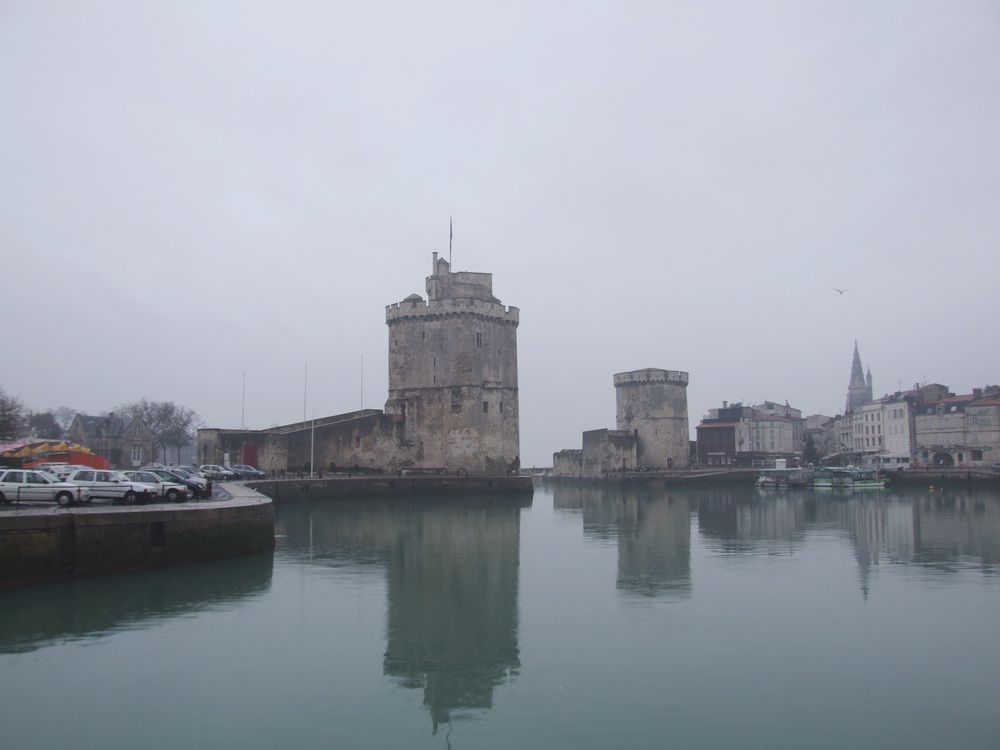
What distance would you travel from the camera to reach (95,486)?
2012cm

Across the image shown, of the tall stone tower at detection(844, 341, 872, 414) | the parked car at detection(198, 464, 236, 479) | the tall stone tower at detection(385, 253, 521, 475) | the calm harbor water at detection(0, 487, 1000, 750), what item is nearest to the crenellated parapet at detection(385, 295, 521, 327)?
the tall stone tower at detection(385, 253, 521, 475)

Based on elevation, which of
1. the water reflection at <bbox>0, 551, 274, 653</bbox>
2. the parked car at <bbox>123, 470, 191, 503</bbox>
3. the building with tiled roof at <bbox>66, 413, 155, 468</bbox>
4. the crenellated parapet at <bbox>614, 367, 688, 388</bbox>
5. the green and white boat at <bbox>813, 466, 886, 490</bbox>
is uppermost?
the crenellated parapet at <bbox>614, 367, 688, 388</bbox>

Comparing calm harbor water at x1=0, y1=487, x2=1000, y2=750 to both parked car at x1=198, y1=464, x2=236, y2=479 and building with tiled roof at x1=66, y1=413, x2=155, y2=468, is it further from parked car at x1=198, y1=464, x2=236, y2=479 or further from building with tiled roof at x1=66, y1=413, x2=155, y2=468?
building with tiled roof at x1=66, y1=413, x2=155, y2=468

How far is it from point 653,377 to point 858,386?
10101 centimetres

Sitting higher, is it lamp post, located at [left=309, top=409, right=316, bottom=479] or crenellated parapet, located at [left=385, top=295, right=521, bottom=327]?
crenellated parapet, located at [left=385, top=295, right=521, bottom=327]

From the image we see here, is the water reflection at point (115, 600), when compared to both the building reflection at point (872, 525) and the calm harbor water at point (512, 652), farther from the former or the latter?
the building reflection at point (872, 525)

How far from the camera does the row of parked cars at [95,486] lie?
1867 cm

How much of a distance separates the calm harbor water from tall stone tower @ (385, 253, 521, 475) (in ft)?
82.6

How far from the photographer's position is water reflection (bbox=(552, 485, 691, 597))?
18.8 metres

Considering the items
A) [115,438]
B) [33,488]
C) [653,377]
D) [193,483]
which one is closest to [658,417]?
[653,377]

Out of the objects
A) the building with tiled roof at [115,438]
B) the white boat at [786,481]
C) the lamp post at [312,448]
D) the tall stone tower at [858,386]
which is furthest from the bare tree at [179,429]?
the tall stone tower at [858,386]

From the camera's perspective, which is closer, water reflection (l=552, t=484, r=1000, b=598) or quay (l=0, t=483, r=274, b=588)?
quay (l=0, t=483, r=274, b=588)

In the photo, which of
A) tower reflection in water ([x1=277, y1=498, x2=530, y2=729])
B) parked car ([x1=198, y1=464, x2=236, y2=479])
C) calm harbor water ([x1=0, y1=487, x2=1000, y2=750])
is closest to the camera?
calm harbor water ([x1=0, y1=487, x2=1000, y2=750])

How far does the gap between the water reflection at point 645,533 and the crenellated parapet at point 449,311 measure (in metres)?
12.2
